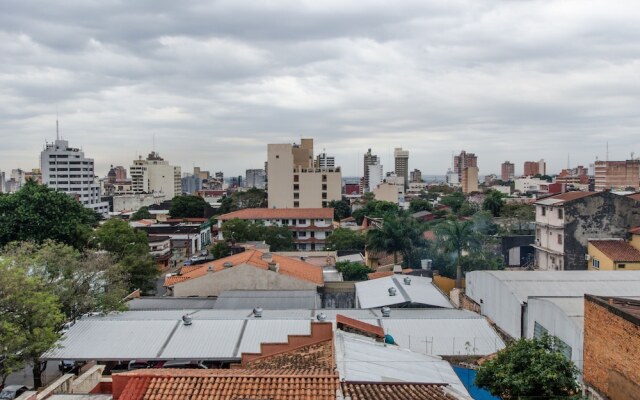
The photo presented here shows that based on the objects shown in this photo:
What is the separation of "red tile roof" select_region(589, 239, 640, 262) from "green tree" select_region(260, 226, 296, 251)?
30.6 meters

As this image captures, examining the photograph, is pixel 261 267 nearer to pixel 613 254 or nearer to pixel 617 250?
pixel 613 254

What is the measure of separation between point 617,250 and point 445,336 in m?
22.2

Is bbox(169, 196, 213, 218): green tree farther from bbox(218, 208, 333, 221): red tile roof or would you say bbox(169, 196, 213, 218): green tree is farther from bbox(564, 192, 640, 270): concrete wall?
bbox(564, 192, 640, 270): concrete wall

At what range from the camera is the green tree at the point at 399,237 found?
45.3 m

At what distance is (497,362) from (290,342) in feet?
19.8

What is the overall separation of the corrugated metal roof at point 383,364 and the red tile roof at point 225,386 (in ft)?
4.67

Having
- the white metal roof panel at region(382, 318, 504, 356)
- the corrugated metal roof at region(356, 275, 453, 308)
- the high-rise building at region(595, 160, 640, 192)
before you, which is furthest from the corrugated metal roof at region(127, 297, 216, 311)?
the high-rise building at region(595, 160, 640, 192)

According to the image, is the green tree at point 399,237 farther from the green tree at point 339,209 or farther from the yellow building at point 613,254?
the green tree at point 339,209

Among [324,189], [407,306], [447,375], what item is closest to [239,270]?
[407,306]

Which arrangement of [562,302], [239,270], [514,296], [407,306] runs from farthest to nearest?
[239,270], [407,306], [514,296], [562,302]

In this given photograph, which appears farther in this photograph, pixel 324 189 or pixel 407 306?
pixel 324 189

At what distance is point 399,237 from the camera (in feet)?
149

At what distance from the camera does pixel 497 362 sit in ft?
47.3

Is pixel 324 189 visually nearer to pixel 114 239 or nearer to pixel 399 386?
pixel 114 239
